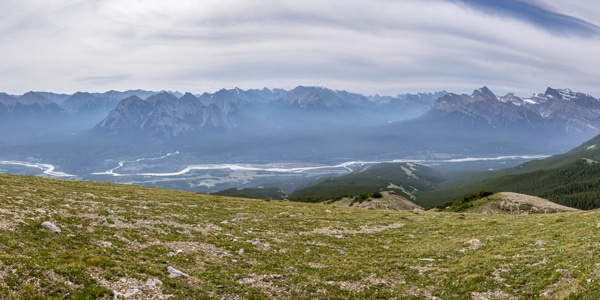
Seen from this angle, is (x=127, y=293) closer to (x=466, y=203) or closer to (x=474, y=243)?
(x=474, y=243)

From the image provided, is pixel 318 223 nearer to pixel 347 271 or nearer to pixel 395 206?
pixel 347 271

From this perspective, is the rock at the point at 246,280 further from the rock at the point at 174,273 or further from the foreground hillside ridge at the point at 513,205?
the foreground hillside ridge at the point at 513,205

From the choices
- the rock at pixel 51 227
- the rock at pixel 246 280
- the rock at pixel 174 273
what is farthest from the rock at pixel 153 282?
the rock at pixel 51 227

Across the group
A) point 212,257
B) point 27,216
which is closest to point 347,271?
point 212,257

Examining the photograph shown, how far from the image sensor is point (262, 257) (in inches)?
1168

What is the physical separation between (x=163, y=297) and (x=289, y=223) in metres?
26.5

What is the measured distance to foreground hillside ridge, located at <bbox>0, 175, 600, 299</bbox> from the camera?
20578mm

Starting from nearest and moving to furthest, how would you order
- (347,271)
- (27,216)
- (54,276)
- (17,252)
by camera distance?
(54,276) → (17,252) → (347,271) → (27,216)

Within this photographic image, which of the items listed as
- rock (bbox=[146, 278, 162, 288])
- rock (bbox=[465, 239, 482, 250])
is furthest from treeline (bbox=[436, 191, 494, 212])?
rock (bbox=[146, 278, 162, 288])

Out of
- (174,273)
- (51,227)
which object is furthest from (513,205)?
(51,227)

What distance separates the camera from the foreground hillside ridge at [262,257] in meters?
20.6

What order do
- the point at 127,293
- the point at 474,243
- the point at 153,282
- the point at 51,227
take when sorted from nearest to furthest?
the point at 127,293 < the point at 153,282 < the point at 51,227 < the point at 474,243

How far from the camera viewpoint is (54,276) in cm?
1938

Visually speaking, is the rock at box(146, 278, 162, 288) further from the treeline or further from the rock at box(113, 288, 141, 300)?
the treeline
